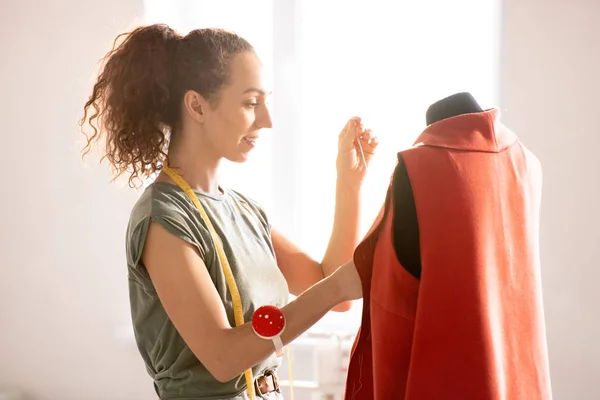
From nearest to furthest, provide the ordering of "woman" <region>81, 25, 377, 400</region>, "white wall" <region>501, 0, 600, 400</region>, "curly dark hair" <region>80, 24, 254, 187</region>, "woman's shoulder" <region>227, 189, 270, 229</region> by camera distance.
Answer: "woman" <region>81, 25, 377, 400</region>, "curly dark hair" <region>80, 24, 254, 187</region>, "woman's shoulder" <region>227, 189, 270, 229</region>, "white wall" <region>501, 0, 600, 400</region>

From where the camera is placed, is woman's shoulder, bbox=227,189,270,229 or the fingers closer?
the fingers

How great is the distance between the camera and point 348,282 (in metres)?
1.16

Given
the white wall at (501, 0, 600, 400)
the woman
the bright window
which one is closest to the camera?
the woman

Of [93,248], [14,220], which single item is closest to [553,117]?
[93,248]

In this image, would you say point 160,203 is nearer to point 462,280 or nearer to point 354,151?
point 354,151

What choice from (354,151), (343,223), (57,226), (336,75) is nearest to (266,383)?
(343,223)

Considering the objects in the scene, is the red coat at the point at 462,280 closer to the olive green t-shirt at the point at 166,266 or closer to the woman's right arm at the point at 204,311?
the woman's right arm at the point at 204,311

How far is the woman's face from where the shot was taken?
1.41 metres

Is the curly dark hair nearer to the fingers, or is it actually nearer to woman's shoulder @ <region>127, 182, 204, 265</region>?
woman's shoulder @ <region>127, 182, 204, 265</region>

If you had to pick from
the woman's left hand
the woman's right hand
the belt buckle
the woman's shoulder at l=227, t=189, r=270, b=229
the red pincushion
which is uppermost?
the woman's left hand

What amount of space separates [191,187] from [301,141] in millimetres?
1354

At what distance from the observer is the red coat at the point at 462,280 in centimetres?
103

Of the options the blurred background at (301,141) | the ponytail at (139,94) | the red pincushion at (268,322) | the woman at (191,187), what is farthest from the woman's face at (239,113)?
the blurred background at (301,141)

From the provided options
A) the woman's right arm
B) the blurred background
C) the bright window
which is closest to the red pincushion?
the woman's right arm
